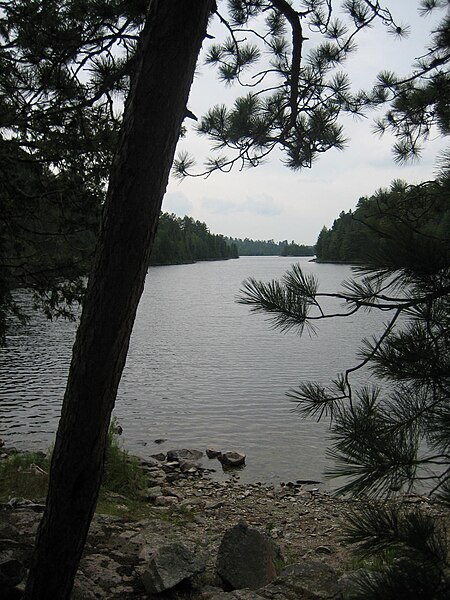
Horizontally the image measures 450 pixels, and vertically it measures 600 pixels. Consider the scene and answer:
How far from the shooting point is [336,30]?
15.0ft

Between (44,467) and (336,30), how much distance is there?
23.3 ft

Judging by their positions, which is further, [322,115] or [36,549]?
[322,115]

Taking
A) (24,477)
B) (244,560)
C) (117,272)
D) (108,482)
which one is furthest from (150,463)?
(117,272)

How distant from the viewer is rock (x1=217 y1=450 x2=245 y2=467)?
11133 millimetres

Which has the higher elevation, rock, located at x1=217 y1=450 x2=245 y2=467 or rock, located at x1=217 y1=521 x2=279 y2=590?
rock, located at x1=217 y1=521 x2=279 y2=590

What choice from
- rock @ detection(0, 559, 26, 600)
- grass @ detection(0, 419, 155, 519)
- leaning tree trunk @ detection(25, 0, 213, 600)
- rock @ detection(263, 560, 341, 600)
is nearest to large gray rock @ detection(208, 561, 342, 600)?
rock @ detection(263, 560, 341, 600)

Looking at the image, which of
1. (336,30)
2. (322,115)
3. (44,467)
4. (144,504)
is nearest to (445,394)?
(322,115)

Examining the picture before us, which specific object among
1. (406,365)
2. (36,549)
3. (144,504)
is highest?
(406,365)

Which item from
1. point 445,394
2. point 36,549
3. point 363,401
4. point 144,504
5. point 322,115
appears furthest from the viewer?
point 144,504

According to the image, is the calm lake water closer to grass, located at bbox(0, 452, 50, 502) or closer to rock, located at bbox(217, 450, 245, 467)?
rock, located at bbox(217, 450, 245, 467)

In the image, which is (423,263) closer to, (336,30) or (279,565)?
(336,30)

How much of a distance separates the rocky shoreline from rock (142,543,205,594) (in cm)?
6

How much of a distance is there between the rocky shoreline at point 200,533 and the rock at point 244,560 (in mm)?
83

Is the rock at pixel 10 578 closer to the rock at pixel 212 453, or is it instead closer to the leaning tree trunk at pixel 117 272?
the leaning tree trunk at pixel 117 272
